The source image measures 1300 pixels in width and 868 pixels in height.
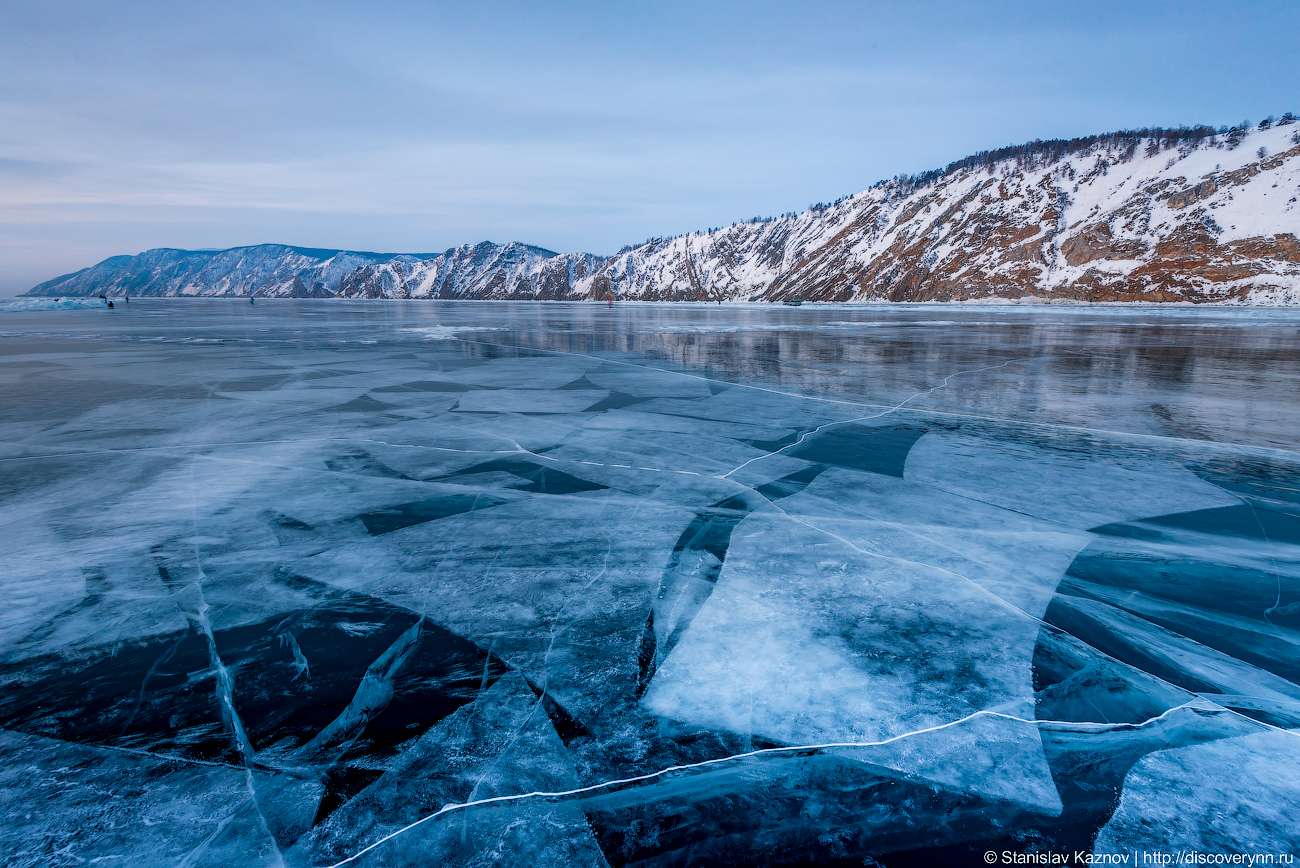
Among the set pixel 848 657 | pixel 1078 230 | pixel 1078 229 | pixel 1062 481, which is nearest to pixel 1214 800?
pixel 848 657

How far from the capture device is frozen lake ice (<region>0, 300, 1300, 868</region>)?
175cm

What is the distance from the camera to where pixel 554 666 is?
8.02 feet

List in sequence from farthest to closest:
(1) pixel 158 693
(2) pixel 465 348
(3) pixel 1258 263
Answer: (3) pixel 1258 263
(2) pixel 465 348
(1) pixel 158 693

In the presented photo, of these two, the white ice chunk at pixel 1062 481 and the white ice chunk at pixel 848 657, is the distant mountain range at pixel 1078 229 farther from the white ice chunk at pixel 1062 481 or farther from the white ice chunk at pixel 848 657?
the white ice chunk at pixel 848 657

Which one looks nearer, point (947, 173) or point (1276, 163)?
point (1276, 163)

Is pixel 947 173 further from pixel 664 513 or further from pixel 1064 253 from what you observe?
pixel 664 513

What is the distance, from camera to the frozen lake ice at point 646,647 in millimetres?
1745

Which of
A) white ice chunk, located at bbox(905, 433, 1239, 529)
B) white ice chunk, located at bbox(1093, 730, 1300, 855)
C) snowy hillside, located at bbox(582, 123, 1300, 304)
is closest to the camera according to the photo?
white ice chunk, located at bbox(1093, 730, 1300, 855)

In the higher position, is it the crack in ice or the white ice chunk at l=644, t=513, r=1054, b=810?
the white ice chunk at l=644, t=513, r=1054, b=810

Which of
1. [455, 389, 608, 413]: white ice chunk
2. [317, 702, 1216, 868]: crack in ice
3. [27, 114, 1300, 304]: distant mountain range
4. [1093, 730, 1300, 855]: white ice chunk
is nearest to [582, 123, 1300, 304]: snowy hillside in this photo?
[27, 114, 1300, 304]: distant mountain range

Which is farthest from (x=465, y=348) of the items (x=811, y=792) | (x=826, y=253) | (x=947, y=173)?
(x=947, y=173)

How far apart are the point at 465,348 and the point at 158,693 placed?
14.3m

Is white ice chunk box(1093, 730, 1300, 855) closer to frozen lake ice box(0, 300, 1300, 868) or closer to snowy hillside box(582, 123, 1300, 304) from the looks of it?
frozen lake ice box(0, 300, 1300, 868)

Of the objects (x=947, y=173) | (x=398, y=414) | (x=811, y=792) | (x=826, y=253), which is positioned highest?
(x=947, y=173)
